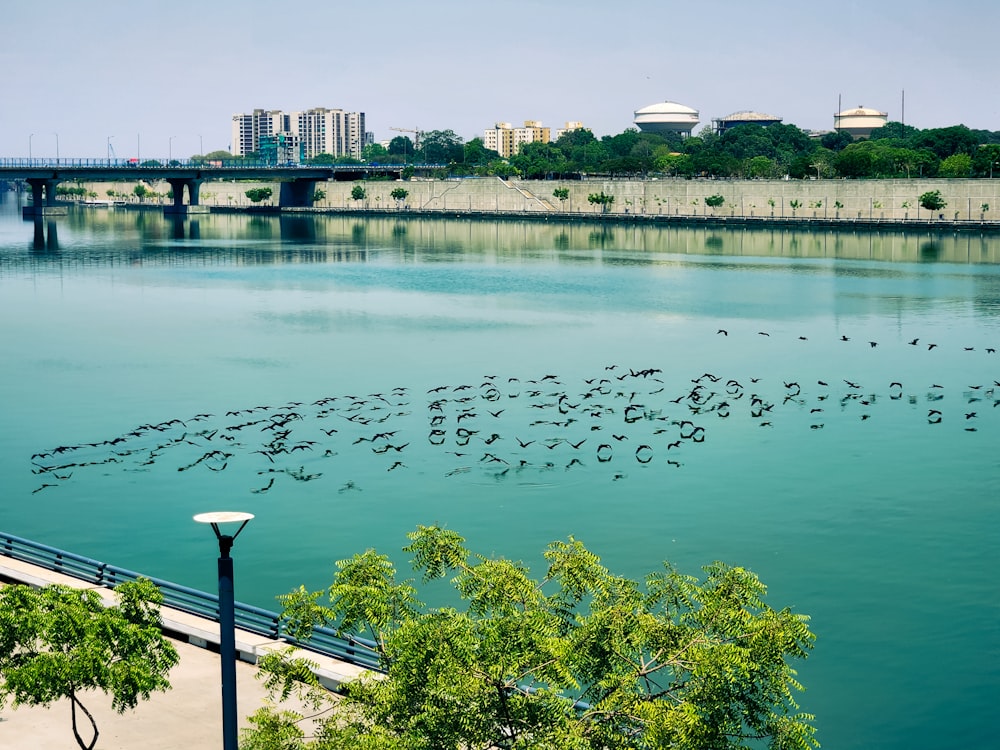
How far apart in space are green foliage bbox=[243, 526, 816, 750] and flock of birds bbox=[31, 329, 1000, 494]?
2039 centimetres

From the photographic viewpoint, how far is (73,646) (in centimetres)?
1400

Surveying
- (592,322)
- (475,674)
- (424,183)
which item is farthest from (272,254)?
(475,674)

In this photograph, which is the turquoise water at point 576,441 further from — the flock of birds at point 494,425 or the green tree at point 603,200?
the green tree at point 603,200

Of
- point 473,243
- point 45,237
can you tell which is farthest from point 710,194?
point 45,237

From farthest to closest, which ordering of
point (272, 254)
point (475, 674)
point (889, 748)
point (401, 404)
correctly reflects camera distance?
point (272, 254) → point (401, 404) → point (889, 748) → point (475, 674)

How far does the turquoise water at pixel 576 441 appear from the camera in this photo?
2708cm

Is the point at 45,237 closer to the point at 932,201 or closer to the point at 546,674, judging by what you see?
the point at 932,201

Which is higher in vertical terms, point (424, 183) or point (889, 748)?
point (424, 183)

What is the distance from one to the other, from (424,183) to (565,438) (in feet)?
502

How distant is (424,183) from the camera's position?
190 m

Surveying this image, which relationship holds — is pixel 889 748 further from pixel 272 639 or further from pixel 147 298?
pixel 147 298

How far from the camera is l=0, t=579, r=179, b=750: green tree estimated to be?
13586 mm

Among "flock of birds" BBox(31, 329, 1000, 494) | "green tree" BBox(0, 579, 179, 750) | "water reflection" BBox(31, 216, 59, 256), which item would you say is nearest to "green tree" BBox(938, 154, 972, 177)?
"water reflection" BBox(31, 216, 59, 256)

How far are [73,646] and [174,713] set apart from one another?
413cm
